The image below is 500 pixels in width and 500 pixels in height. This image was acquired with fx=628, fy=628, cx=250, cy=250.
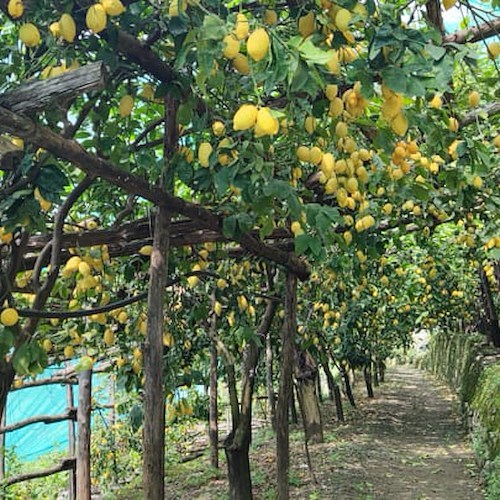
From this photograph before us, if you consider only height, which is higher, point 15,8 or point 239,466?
point 15,8

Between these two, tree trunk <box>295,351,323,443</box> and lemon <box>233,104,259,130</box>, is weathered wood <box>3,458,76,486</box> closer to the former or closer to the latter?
tree trunk <box>295,351,323,443</box>

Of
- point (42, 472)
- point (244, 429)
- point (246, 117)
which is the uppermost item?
point (246, 117)

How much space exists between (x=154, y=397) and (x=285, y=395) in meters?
2.01

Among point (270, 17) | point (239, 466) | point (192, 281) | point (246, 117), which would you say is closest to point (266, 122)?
point (246, 117)

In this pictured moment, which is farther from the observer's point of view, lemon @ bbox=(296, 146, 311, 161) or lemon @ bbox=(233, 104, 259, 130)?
lemon @ bbox=(296, 146, 311, 161)

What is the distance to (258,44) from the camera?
121cm

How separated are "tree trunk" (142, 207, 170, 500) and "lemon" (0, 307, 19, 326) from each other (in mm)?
421

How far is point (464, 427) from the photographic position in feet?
33.4

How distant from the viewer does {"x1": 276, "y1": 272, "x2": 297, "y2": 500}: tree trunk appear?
3.85 meters

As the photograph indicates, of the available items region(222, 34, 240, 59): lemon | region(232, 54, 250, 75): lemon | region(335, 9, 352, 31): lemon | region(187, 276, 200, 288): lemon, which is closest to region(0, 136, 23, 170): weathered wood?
region(232, 54, 250, 75): lemon

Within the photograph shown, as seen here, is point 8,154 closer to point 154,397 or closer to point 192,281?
point 154,397

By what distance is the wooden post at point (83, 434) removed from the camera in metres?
5.10

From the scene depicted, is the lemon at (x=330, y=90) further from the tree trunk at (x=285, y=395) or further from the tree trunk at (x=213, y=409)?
the tree trunk at (x=213, y=409)

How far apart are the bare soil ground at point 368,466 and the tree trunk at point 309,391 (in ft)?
0.75
